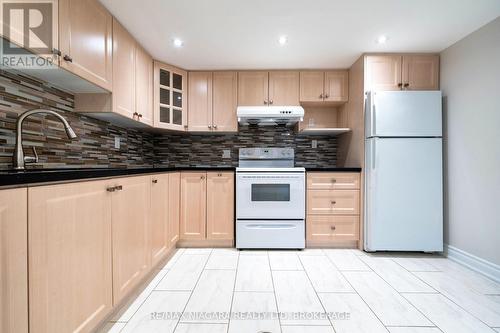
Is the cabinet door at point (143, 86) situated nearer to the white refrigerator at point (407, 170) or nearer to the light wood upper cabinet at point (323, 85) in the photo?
the light wood upper cabinet at point (323, 85)

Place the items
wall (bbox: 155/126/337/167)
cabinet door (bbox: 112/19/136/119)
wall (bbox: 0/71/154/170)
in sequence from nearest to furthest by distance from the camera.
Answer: wall (bbox: 0/71/154/170)
cabinet door (bbox: 112/19/136/119)
wall (bbox: 155/126/337/167)

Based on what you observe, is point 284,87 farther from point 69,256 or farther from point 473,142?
point 69,256

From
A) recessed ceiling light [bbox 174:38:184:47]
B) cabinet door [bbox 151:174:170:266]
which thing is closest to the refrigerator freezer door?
recessed ceiling light [bbox 174:38:184:47]

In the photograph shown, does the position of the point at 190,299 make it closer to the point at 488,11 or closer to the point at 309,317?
the point at 309,317

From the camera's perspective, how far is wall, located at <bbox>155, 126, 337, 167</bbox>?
3.20 m

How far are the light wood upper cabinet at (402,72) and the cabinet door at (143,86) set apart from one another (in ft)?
7.65

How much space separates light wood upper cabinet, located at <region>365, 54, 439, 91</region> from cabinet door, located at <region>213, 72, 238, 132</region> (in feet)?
4.96

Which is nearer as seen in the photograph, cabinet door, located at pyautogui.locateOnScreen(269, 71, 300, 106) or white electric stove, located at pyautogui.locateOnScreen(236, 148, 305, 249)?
white electric stove, located at pyautogui.locateOnScreen(236, 148, 305, 249)

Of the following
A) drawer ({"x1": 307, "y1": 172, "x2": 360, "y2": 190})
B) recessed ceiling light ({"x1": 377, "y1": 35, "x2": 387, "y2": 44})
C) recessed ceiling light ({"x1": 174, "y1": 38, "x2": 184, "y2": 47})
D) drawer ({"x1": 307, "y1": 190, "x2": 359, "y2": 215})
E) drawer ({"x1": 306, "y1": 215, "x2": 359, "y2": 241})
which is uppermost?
recessed ceiling light ({"x1": 377, "y1": 35, "x2": 387, "y2": 44})

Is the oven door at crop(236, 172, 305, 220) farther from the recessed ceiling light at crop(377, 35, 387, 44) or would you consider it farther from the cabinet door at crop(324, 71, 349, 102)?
the recessed ceiling light at crop(377, 35, 387, 44)

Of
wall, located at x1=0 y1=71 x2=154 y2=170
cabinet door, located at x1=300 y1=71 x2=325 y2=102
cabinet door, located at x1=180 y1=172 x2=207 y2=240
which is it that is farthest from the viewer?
cabinet door, located at x1=300 y1=71 x2=325 y2=102

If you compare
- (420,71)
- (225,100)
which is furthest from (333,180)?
(225,100)

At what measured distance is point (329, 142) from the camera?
3.21 metres

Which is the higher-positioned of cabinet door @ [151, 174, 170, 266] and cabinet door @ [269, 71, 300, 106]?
cabinet door @ [269, 71, 300, 106]
